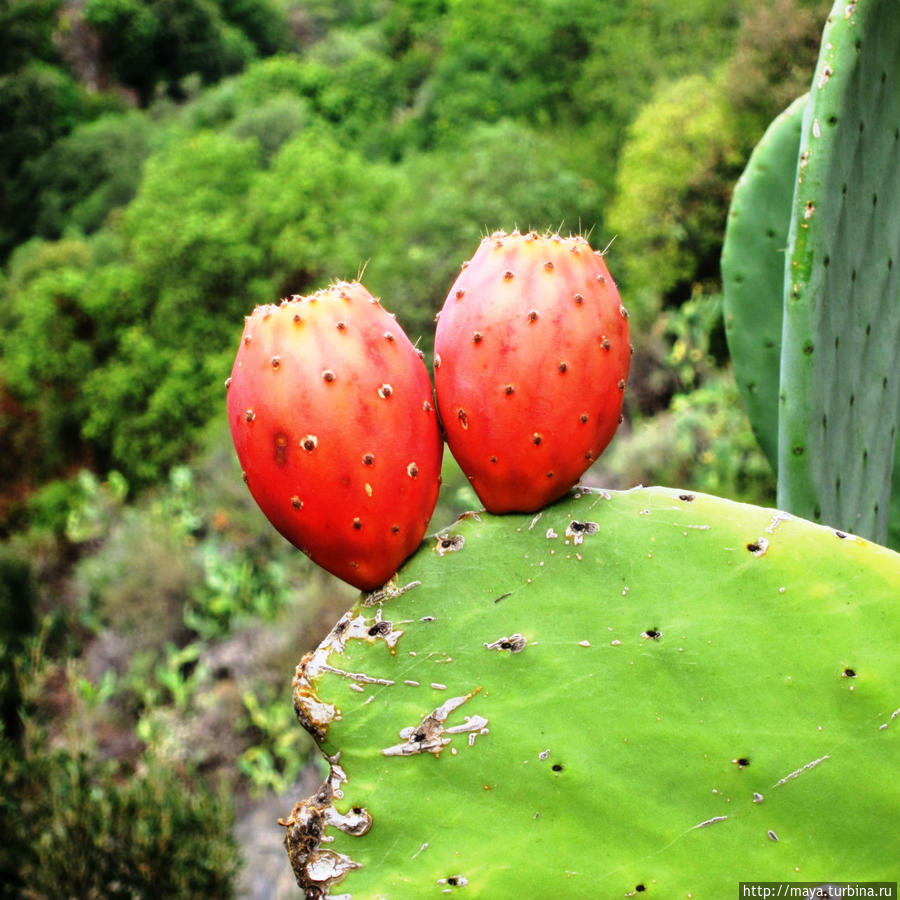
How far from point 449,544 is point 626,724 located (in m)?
0.22

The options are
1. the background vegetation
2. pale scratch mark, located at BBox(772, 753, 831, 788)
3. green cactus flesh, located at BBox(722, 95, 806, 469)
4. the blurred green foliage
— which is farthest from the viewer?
the blurred green foliage

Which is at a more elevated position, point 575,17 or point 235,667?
point 575,17

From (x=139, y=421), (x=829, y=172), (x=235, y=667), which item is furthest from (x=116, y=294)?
(x=829, y=172)

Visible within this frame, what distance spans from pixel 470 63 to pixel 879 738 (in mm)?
18274

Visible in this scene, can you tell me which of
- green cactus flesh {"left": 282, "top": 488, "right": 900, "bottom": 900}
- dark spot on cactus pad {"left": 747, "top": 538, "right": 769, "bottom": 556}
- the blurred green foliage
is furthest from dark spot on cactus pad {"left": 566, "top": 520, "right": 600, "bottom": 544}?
the blurred green foliage

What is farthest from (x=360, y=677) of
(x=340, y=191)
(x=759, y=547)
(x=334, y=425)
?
(x=340, y=191)

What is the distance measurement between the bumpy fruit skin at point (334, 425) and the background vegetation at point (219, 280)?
26 centimetres

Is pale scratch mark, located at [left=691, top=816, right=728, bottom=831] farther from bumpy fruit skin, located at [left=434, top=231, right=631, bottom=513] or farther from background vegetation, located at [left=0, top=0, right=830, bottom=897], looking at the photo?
background vegetation, located at [left=0, top=0, right=830, bottom=897]

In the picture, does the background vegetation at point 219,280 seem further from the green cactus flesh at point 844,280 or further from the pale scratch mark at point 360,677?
the pale scratch mark at point 360,677

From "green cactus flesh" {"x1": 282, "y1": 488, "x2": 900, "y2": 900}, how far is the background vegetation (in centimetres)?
37

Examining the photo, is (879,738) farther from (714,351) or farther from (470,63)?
(470,63)

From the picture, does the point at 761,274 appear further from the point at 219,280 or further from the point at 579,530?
the point at 219,280

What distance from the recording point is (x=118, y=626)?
19.0 feet

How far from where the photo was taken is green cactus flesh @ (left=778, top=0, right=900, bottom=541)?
3.05ft
